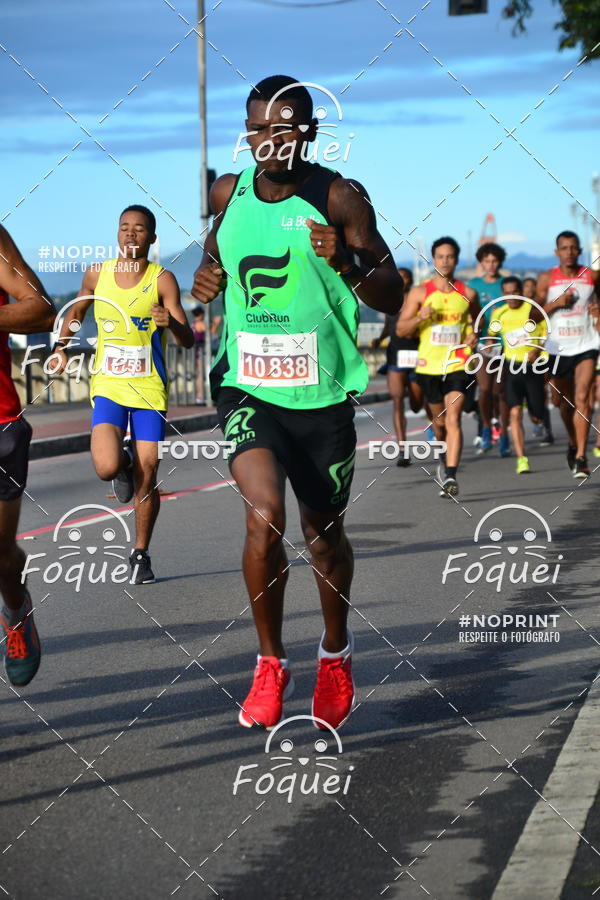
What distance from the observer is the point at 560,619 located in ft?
21.8

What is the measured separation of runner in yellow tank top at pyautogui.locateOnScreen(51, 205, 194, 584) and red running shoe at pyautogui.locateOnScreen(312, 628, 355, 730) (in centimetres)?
282

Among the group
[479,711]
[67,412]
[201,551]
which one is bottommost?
[67,412]

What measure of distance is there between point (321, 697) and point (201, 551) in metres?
4.21

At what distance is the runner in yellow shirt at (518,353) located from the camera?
13656 millimetres

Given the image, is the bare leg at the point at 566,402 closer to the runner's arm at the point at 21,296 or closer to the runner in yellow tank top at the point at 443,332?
the runner in yellow tank top at the point at 443,332

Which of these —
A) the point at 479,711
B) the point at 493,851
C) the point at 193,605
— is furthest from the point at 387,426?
the point at 493,851

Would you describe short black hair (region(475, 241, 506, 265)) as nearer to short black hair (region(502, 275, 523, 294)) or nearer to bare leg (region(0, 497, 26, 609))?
short black hair (region(502, 275, 523, 294))

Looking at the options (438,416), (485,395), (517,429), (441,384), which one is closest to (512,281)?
(485,395)

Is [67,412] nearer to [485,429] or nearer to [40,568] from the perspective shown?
[485,429]

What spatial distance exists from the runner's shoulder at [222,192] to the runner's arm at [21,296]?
0.64m

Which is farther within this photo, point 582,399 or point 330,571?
point 582,399

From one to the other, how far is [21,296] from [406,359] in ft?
31.4

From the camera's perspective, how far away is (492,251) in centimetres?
1475

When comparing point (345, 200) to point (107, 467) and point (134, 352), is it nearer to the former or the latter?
point (107, 467)
